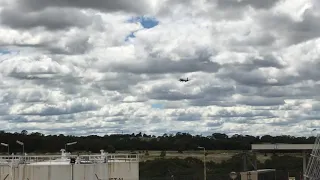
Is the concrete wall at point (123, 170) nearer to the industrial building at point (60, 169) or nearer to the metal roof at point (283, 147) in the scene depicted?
the industrial building at point (60, 169)

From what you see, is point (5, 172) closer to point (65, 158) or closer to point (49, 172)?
point (49, 172)

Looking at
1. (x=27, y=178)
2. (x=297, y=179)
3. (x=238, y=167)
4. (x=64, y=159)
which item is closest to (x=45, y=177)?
(x=27, y=178)

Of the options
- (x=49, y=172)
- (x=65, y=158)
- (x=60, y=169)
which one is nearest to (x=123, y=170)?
(x=65, y=158)

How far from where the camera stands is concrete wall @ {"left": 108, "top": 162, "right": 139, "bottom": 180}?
65875 mm

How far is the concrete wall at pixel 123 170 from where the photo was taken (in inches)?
2594

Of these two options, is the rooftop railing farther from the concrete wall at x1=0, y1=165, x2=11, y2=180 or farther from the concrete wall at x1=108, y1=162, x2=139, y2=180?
the concrete wall at x1=108, y1=162, x2=139, y2=180

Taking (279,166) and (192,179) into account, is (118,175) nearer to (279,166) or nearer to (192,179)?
Answer: (192,179)

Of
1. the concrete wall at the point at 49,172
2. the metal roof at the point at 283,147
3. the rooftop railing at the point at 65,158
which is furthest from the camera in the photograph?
the metal roof at the point at 283,147

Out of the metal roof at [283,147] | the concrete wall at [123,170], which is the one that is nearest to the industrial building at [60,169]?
the concrete wall at [123,170]

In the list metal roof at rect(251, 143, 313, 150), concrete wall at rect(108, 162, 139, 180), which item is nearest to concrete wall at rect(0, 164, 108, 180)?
concrete wall at rect(108, 162, 139, 180)

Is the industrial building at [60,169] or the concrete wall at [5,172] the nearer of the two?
the industrial building at [60,169]

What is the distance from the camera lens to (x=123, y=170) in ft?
219

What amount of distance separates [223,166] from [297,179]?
41.4m

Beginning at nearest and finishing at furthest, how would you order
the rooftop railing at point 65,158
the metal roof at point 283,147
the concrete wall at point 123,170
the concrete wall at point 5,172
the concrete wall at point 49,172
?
the concrete wall at point 49,172
the concrete wall at point 5,172
the rooftop railing at point 65,158
the concrete wall at point 123,170
the metal roof at point 283,147
